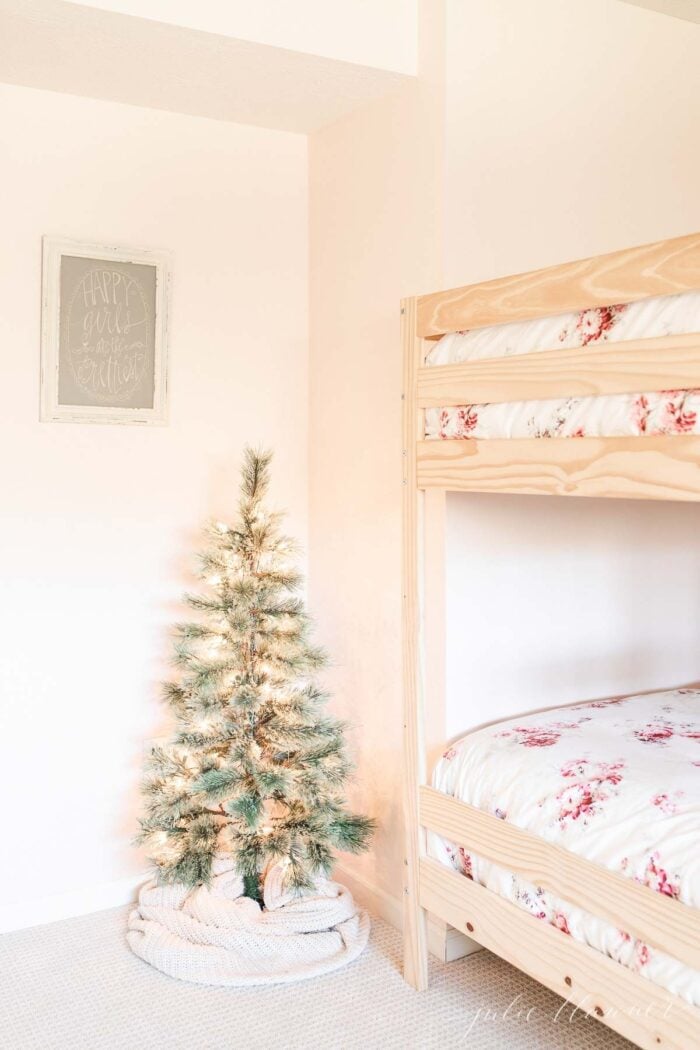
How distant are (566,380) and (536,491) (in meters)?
0.22

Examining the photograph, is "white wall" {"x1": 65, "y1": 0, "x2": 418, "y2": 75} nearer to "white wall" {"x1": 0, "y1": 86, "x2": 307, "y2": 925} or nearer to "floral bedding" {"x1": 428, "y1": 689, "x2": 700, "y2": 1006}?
"white wall" {"x1": 0, "y1": 86, "x2": 307, "y2": 925}

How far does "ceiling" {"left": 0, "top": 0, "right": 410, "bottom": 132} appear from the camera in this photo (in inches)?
88.7

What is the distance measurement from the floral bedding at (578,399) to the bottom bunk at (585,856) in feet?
2.06

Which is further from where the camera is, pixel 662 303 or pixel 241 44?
pixel 241 44

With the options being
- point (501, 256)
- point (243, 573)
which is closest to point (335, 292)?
point (501, 256)

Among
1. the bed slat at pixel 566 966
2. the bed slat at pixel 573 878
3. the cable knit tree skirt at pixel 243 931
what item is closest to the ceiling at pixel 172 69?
the bed slat at pixel 573 878

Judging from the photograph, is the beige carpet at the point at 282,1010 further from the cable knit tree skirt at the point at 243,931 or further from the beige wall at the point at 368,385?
the beige wall at the point at 368,385

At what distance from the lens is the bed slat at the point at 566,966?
1.56 m

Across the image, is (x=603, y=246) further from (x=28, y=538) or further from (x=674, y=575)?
(x=28, y=538)

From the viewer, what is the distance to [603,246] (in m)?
2.64

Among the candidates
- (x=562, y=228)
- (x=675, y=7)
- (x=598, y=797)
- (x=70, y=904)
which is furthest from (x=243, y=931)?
(x=675, y=7)

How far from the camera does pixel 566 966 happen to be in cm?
176

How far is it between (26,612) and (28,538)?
0.62 feet

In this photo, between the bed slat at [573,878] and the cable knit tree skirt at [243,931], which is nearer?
the bed slat at [573,878]
